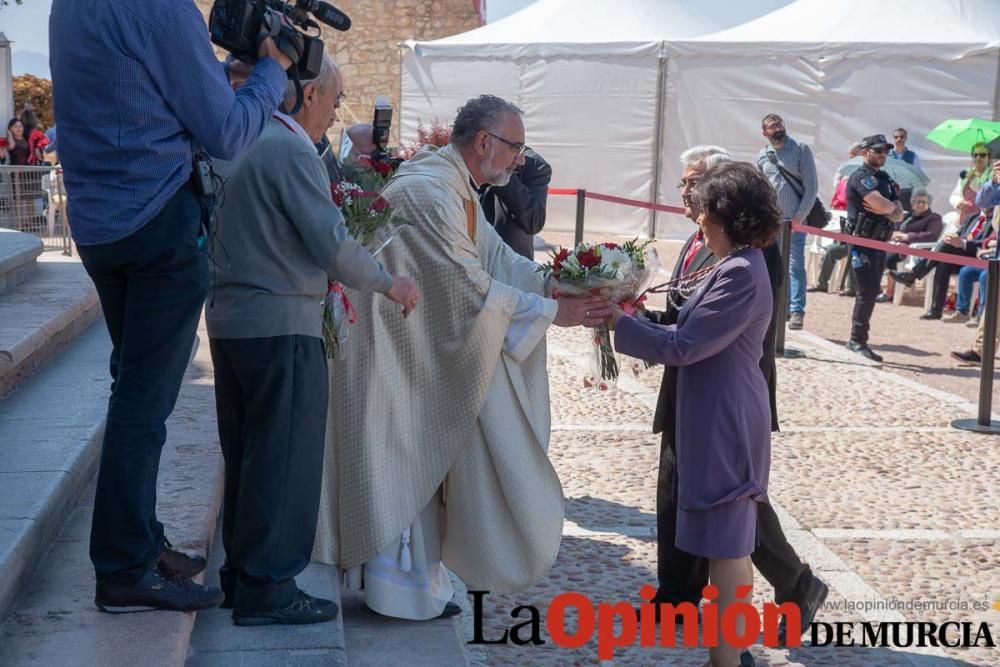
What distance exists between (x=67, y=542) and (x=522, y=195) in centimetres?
335

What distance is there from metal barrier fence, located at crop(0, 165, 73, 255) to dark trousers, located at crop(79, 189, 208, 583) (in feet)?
27.5

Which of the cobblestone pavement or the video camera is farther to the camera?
the cobblestone pavement

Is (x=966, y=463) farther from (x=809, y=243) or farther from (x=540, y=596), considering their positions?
(x=809, y=243)

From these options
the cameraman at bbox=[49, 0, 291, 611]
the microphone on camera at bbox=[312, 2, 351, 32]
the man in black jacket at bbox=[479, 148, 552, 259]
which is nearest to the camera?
the cameraman at bbox=[49, 0, 291, 611]

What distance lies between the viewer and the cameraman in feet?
9.64

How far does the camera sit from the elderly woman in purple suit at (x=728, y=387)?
154 inches

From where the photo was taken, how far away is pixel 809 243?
49.9 feet

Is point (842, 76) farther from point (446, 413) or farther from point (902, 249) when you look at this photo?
point (446, 413)

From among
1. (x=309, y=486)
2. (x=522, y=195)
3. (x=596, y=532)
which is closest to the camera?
(x=309, y=486)

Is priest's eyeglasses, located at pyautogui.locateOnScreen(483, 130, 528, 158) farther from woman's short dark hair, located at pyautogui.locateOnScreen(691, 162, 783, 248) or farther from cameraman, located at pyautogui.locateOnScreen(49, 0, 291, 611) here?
cameraman, located at pyautogui.locateOnScreen(49, 0, 291, 611)

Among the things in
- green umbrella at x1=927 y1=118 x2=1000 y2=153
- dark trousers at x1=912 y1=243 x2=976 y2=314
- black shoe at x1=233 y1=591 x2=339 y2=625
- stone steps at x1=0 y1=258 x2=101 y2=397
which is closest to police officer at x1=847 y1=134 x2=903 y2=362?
dark trousers at x1=912 y1=243 x2=976 y2=314

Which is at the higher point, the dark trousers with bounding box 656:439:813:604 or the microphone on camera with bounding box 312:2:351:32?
the microphone on camera with bounding box 312:2:351:32

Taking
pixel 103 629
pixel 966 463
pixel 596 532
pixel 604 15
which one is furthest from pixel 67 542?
pixel 604 15

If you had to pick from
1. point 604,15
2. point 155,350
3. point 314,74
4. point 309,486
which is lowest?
point 309,486
